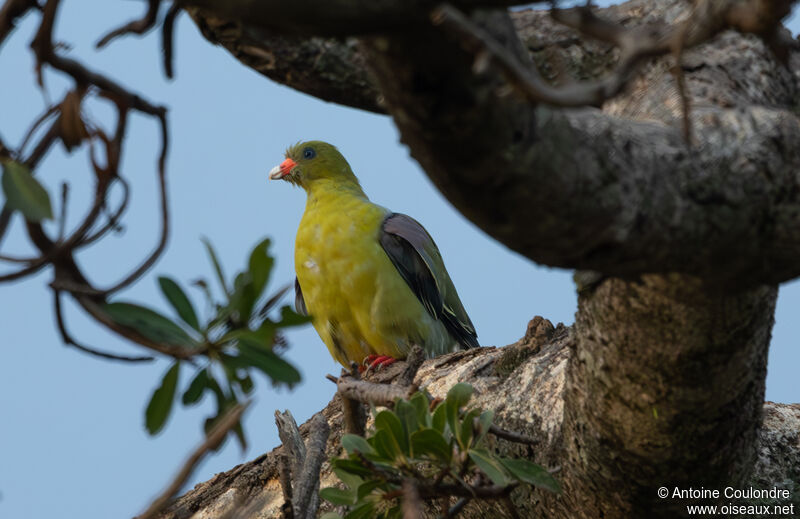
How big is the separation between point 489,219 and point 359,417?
3.62ft

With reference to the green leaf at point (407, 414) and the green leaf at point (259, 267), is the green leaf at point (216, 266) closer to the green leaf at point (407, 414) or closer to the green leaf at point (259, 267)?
the green leaf at point (259, 267)

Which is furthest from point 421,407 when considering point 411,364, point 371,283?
point 371,283

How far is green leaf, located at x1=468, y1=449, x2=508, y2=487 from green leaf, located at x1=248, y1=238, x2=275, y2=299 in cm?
68

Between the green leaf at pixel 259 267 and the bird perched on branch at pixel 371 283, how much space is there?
2.93 meters

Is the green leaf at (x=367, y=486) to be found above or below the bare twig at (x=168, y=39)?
below

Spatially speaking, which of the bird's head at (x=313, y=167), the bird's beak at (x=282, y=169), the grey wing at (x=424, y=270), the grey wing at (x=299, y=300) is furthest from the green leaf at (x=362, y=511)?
the bird's beak at (x=282, y=169)

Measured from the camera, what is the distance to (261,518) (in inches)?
110

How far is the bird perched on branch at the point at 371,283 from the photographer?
4359 millimetres

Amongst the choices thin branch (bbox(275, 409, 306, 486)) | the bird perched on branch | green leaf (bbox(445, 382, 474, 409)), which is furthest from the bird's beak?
green leaf (bbox(445, 382, 474, 409))

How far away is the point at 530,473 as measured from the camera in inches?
76.1

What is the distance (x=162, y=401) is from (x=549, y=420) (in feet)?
4.43

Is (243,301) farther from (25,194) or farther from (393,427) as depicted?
(393,427)

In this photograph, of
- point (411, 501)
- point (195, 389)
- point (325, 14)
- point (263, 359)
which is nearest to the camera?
point (325, 14)

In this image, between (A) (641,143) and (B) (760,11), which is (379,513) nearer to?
(A) (641,143)
